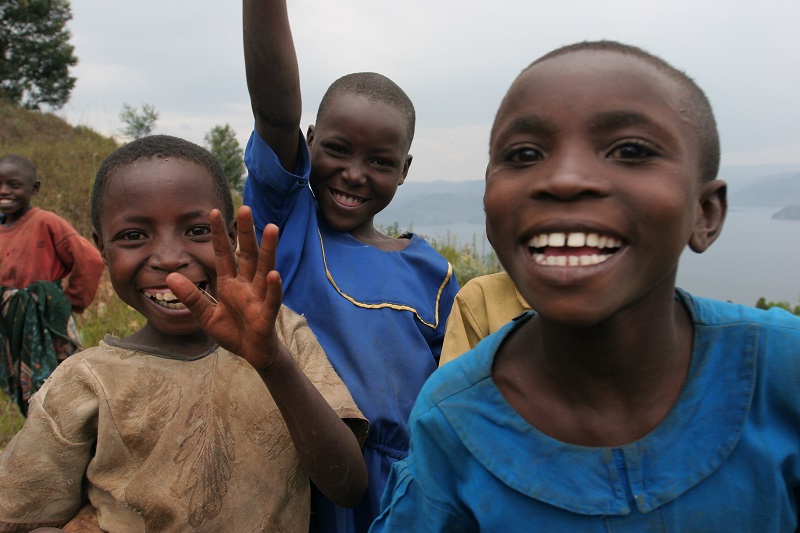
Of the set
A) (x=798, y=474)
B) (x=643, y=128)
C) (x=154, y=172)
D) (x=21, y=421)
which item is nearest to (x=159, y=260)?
(x=154, y=172)

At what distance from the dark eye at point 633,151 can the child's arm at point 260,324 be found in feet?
1.96

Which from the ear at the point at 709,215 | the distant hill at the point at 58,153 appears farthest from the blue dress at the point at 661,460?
the distant hill at the point at 58,153

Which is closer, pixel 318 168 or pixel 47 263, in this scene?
pixel 318 168

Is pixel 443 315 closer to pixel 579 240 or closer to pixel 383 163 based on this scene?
pixel 383 163

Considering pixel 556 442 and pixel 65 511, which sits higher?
pixel 556 442

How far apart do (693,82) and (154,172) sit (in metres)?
1.24

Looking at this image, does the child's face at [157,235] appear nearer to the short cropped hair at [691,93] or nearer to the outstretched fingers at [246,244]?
the outstretched fingers at [246,244]

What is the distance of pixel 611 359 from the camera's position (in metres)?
1.17

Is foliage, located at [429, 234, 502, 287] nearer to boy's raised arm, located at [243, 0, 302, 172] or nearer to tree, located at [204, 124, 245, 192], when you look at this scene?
boy's raised arm, located at [243, 0, 302, 172]

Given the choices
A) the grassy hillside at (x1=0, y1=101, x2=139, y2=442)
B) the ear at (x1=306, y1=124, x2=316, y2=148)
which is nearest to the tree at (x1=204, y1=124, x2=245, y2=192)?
the grassy hillside at (x1=0, y1=101, x2=139, y2=442)

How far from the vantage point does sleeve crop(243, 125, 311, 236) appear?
2.02 meters

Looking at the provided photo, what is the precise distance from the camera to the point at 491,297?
1.91 m

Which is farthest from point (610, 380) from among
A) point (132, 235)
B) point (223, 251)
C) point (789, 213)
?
point (789, 213)

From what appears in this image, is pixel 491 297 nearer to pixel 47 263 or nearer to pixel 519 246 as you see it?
pixel 519 246
